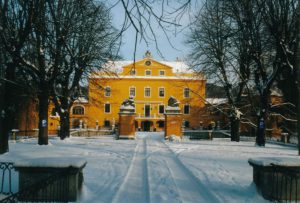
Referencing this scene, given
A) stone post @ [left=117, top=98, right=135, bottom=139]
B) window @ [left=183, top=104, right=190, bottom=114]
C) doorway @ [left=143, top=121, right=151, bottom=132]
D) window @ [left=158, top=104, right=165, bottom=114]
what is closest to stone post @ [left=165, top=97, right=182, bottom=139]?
stone post @ [left=117, top=98, right=135, bottom=139]

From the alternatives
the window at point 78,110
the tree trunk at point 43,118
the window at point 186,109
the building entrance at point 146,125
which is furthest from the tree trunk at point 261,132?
the window at point 78,110

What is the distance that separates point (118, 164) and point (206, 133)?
24.2 m

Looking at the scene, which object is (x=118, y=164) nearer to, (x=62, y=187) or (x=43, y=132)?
(x=62, y=187)

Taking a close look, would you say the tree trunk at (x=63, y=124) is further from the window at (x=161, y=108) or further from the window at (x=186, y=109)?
the window at (x=186, y=109)

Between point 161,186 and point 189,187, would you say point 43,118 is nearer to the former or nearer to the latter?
point 161,186

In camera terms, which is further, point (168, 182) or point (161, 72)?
point (161, 72)

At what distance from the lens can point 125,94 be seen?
6875 centimetres

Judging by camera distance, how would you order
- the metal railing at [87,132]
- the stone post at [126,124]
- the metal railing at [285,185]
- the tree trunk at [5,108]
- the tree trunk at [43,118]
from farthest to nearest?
the metal railing at [87,132], the stone post at [126,124], the tree trunk at [43,118], the tree trunk at [5,108], the metal railing at [285,185]

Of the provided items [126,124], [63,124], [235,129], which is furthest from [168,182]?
[126,124]

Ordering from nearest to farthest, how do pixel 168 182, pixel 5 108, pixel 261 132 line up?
pixel 168 182
pixel 5 108
pixel 261 132

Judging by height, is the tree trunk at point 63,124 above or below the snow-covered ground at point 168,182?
above

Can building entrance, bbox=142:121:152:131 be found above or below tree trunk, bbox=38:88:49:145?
below

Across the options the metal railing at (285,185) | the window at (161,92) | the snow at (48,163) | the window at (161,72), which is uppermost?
the window at (161,72)

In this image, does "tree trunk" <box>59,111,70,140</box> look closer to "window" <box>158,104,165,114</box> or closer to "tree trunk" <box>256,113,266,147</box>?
"tree trunk" <box>256,113,266,147</box>
